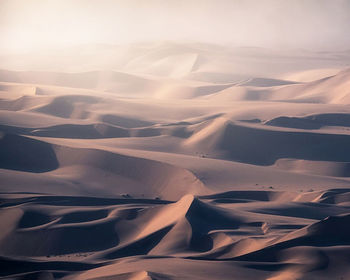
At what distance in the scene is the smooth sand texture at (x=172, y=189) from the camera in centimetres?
1286

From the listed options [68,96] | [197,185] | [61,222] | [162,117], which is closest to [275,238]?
[61,222]

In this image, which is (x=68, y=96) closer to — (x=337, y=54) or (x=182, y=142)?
(x=182, y=142)

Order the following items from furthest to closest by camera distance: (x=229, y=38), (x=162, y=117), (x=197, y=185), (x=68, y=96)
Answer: (x=229, y=38) → (x=68, y=96) → (x=162, y=117) → (x=197, y=185)

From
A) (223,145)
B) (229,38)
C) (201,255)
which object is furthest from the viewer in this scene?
(229,38)

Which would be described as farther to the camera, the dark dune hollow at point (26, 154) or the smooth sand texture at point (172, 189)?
the dark dune hollow at point (26, 154)

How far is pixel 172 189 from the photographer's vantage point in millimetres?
20641

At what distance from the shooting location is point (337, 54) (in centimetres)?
9000

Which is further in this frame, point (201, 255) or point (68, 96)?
point (68, 96)

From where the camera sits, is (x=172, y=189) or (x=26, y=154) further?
(x=26, y=154)

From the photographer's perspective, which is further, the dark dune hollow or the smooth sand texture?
the dark dune hollow

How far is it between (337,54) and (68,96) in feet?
187

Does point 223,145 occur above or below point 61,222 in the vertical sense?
above

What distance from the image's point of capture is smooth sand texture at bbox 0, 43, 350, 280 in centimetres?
1286

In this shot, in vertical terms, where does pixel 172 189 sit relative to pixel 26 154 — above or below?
below
